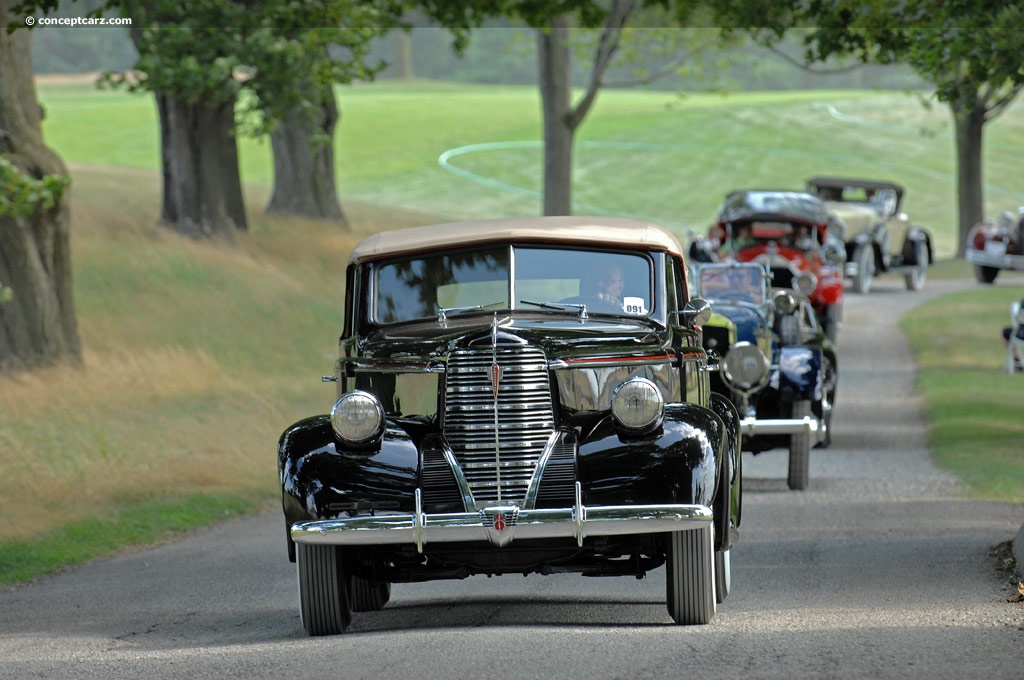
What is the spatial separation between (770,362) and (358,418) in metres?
7.71

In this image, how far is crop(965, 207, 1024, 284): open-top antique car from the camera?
112ft

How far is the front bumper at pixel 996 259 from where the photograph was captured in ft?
112

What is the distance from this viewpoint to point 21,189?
1570cm

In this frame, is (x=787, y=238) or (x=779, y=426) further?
(x=787, y=238)

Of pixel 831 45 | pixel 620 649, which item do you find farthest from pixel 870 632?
pixel 831 45

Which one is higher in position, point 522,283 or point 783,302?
point 522,283

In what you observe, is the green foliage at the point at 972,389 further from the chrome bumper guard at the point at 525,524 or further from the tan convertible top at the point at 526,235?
the chrome bumper guard at the point at 525,524

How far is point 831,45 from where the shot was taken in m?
17.8

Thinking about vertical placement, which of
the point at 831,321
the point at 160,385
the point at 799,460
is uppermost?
the point at 799,460

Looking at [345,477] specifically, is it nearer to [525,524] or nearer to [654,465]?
[525,524]

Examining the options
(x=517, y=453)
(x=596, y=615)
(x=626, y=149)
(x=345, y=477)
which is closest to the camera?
(x=345, y=477)

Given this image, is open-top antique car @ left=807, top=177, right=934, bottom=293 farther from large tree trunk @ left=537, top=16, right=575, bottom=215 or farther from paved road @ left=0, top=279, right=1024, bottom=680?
paved road @ left=0, top=279, right=1024, bottom=680

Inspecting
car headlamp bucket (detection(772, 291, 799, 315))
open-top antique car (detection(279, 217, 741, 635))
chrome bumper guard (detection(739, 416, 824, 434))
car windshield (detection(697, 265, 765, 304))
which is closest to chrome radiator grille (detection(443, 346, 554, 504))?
open-top antique car (detection(279, 217, 741, 635))

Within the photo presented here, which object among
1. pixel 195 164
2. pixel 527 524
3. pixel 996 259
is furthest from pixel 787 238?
pixel 527 524
